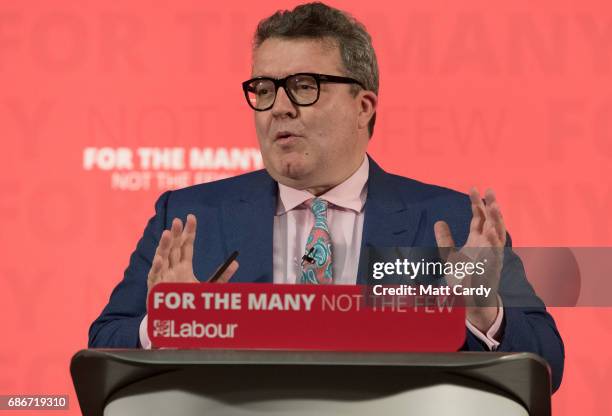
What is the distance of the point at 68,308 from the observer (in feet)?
7.53

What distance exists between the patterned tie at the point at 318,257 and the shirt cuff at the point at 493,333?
1.56 feet

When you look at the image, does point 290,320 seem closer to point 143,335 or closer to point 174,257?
point 174,257

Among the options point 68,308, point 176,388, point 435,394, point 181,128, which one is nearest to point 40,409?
point 68,308

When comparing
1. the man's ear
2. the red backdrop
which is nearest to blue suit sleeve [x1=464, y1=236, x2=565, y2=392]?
the red backdrop

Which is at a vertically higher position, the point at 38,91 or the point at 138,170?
the point at 38,91

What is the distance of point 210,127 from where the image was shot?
2.30 meters

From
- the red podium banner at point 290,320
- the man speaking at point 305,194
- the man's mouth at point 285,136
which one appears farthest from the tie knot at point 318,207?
the red podium banner at point 290,320

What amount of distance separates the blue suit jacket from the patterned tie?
0.24 ft

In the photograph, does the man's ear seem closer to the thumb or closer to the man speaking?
the man speaking

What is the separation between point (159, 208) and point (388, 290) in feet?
2.59

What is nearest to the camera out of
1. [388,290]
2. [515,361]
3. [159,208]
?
[515,361]

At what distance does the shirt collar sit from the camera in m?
2.21

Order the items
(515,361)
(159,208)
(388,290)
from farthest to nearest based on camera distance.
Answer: (159,208), (388,290), (515,361)

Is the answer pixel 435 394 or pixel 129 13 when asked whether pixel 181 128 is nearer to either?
pixel 129 13
